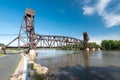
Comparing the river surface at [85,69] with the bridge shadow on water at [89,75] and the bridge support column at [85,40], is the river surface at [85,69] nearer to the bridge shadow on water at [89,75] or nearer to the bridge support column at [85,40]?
the bridge shadow on water at [89,75]

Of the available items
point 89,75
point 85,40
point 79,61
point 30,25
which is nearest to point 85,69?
point 89,75

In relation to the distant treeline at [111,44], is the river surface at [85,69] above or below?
below

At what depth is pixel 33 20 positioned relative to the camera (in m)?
83.8

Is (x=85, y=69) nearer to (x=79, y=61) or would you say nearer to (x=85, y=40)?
(x=79, y=61)

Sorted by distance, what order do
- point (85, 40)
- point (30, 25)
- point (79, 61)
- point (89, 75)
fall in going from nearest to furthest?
1. point (89, 75)
2. point (79, 61)
3. point (30, 25)
4. point (85, 40)

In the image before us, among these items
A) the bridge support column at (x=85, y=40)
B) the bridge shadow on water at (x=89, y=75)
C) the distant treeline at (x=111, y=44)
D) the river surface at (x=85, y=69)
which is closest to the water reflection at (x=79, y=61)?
the river surface at (x=85, y=69)

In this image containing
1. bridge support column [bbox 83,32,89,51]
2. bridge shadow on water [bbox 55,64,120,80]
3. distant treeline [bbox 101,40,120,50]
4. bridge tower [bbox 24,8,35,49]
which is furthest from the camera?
distant treeline [bbox 101,40,120,50]

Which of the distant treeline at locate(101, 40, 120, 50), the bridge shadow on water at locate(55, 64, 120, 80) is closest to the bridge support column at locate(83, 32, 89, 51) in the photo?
the distant treeline at locate(101, 40, 120, 50)

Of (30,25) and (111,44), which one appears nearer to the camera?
(30,25)

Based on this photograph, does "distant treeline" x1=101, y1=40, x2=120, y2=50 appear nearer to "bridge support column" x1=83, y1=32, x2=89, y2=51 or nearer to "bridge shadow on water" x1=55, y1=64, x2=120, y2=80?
"bridge support column" x1=83, y1=32, x2=89, y2=51

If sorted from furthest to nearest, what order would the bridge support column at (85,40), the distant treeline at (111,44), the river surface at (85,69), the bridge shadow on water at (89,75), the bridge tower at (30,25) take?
the distant treeline at (111,44), the bridge support column at (85,40), the bridge tower at (30,25), the river surface at (85,69), the bridge shadow on water at (89,75)

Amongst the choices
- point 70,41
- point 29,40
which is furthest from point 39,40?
point 70,41

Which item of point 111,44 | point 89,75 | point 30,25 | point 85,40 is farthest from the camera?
point 111,44

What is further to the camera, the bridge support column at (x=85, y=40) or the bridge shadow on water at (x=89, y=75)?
the bridge support column at (x=85, y=40)
